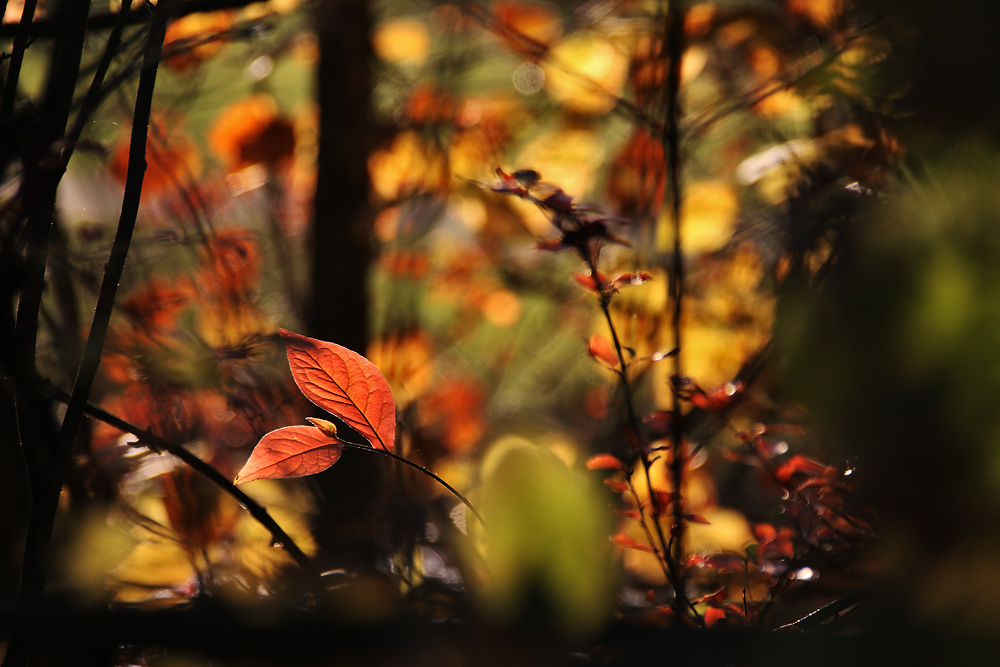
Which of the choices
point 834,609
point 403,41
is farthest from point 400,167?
point 834,609

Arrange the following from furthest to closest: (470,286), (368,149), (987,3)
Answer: (470,286) → (368,149) → (987,3)

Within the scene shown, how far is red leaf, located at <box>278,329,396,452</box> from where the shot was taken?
16.1 inches

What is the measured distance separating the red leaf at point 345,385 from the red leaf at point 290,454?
0.02m

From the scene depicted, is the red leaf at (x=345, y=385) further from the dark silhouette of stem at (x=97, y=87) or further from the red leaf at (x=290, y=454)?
the dark silhouette of stem at (x=97, y=87)

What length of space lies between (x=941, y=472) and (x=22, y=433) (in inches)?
20.2

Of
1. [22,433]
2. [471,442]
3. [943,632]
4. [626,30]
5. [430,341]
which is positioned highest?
[626,30]

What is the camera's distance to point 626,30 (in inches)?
42.2

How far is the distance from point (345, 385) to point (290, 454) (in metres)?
0.06

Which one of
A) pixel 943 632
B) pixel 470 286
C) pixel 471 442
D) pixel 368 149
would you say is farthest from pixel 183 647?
pixel 470 286

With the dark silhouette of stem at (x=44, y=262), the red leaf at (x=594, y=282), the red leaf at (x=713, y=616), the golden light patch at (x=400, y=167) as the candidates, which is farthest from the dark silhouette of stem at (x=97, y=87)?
the golden light patch at (x=400, y=167)

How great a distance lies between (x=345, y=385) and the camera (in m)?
0.42

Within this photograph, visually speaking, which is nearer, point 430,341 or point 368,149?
point 368,149

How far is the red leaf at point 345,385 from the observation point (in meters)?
0.41

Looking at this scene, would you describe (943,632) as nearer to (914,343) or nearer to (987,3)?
(914,343)
